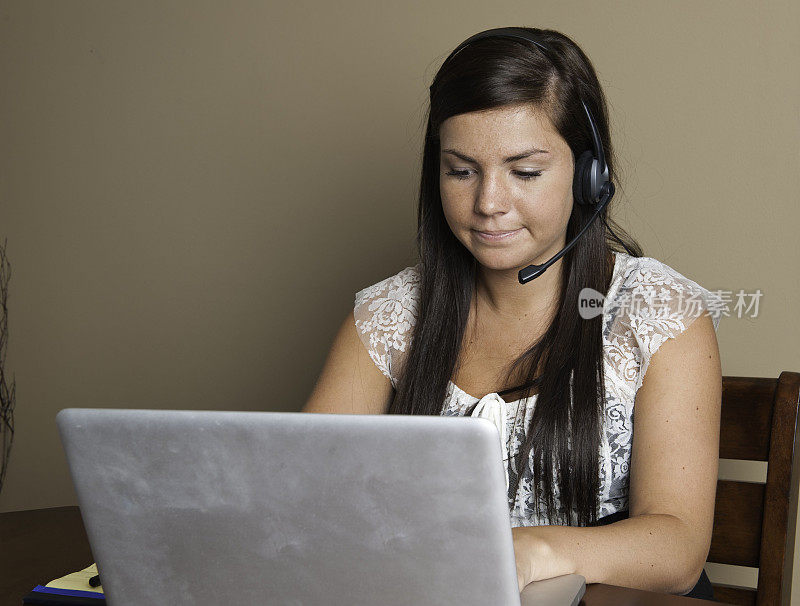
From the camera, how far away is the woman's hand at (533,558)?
753 millimetres

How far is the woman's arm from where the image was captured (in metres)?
0.85

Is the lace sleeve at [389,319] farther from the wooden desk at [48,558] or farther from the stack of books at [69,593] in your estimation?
the stack of books at [69,593]

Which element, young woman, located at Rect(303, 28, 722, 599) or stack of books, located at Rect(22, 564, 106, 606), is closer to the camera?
stack of books, located at Rect(22, 564, 106, 606)

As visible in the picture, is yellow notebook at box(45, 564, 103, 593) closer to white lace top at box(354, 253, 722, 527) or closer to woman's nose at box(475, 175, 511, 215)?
white lace top at box(354, 253, 722, 527)

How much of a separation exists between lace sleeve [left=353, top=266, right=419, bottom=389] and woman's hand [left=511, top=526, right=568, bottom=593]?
26.6 inches

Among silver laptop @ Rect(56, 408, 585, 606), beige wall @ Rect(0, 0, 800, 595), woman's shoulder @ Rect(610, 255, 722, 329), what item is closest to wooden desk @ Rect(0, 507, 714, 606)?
silver laptop @ Rect(56, 408, 585, 606)

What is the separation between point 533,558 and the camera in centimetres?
77

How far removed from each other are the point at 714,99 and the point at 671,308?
612mm

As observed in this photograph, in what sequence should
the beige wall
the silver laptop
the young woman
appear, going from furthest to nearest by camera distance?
the beige wall → the young woman → the silver laptop

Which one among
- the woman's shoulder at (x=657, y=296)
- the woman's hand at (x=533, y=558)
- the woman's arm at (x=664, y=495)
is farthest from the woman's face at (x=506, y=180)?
the woman's hand at (x=533, y=558)

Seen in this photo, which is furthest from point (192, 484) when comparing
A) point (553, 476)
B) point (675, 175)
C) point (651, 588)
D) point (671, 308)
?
point (675, 175)

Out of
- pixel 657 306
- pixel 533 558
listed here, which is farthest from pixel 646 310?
pixel 533 558

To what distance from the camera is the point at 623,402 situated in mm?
1237

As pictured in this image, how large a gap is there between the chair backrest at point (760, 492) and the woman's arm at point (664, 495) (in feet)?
0.42
